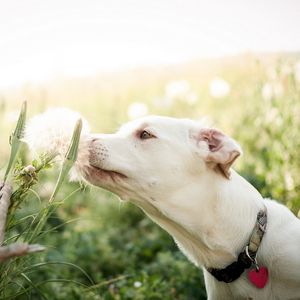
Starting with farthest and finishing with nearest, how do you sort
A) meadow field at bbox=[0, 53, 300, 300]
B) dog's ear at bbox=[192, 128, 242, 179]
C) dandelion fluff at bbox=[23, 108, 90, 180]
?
meadow field at bbox=[0, 53, 300, 300] → dog's ear at bbox=[192, 128, 242, 179] → dandelion fluff at bbox=[23, 108, 90, 180]

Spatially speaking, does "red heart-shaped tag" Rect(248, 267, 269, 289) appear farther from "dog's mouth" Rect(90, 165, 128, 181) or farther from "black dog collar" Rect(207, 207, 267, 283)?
"dog's mouth" Rect(90, 165, 128, 181)

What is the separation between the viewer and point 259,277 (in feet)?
8.32

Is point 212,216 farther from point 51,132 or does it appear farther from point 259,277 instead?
point 51,132

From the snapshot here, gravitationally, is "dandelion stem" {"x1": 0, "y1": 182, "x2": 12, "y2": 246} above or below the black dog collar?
above

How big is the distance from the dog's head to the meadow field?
19 cm

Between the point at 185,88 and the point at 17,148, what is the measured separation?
4.92m

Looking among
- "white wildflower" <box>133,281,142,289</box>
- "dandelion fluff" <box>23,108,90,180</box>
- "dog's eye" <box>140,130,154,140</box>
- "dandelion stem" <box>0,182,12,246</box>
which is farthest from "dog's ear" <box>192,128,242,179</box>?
"white wildflower" <box>133,281,142,289</box>

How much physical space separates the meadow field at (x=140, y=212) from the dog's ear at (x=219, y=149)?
46cm

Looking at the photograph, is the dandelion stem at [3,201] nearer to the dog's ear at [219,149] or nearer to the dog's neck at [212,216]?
the dog's neck at [212,216]

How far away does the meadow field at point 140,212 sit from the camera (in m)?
3.49

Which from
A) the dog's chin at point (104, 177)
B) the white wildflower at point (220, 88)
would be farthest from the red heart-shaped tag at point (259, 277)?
the white wildflower at point (220, 88)

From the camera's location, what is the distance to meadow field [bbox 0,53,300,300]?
11.4 feet

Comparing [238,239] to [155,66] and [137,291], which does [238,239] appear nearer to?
[137,291]

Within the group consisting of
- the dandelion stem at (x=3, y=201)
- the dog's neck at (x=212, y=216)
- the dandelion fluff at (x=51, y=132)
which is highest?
the dandelion fluff at (x=51, y=132)
